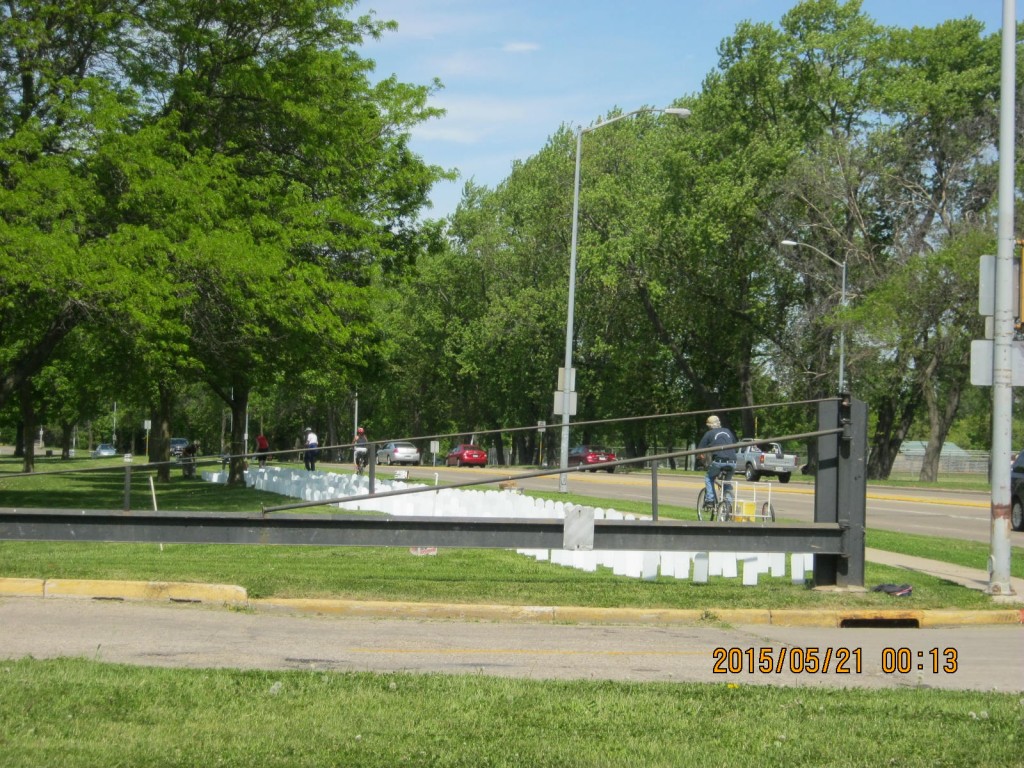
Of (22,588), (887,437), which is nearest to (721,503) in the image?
(22,588)

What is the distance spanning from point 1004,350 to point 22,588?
404 inches

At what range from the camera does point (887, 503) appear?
30578 millimetres

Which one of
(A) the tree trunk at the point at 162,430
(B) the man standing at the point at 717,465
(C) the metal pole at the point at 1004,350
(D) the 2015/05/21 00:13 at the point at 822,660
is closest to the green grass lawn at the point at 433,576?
(C) the metal pole at the point at 1004,350

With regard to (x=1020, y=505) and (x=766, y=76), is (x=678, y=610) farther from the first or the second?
(x=766, y=76)

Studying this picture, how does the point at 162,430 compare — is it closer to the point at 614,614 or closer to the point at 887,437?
the point at 887,437

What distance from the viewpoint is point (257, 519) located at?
11.6 meters

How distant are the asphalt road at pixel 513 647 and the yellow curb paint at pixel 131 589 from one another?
0.20 meters

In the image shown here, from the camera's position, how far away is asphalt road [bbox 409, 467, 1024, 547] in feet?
73.1

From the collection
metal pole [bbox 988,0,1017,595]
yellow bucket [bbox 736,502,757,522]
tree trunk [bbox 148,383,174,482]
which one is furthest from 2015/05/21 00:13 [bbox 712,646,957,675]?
tree trunk [bbox 148,383,174,482]

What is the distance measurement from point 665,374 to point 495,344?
1056cm

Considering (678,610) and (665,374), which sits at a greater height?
(665,374)

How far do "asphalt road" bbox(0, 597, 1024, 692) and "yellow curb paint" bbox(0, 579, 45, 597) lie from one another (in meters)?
0.25

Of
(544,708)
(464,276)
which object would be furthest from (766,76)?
(544,708)

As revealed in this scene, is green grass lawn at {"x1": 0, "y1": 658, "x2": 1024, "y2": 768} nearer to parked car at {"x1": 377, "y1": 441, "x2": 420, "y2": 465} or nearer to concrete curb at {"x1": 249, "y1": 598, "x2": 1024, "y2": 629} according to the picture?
concrete curb at {"x1": 249, "y1": 598, "x2": 1024, "y2": 629}
